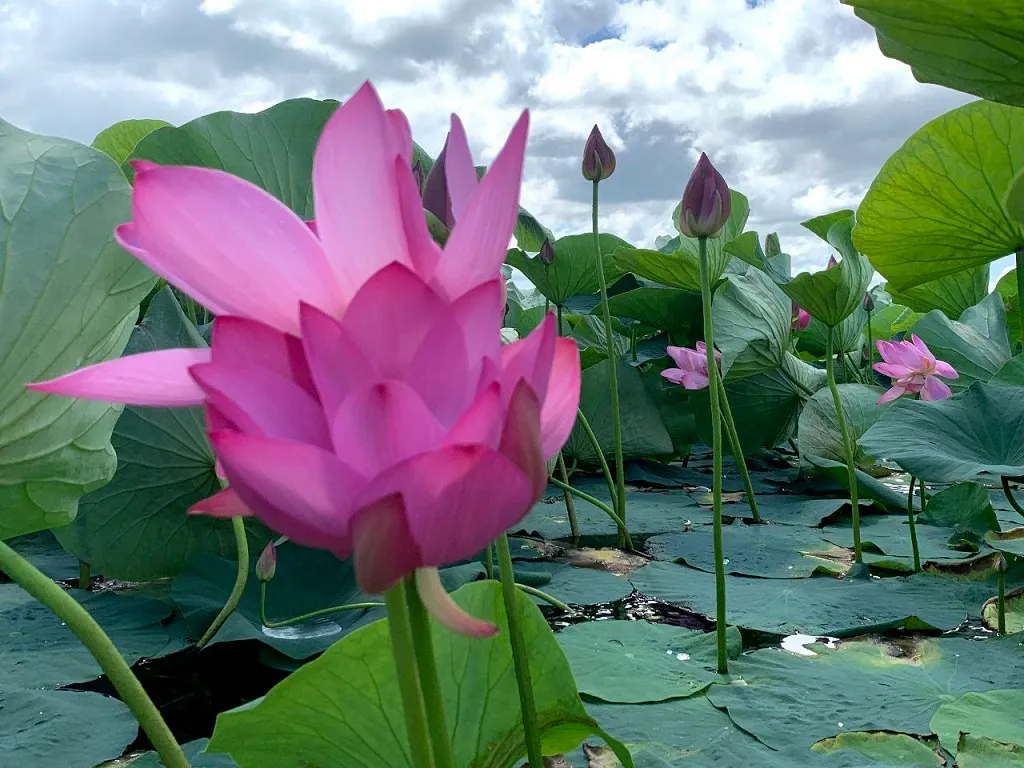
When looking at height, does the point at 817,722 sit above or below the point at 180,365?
below

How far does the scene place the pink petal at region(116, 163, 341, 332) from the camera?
0.73 ft

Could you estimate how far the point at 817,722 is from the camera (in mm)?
764

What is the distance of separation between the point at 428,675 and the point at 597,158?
1229 mm

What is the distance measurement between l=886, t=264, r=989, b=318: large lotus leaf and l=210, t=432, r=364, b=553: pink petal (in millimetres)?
2597

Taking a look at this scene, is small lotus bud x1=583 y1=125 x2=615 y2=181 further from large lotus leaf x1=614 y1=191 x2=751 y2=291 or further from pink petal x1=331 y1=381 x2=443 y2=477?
pink petal x1=331 y1=381 x2=443 y2=477

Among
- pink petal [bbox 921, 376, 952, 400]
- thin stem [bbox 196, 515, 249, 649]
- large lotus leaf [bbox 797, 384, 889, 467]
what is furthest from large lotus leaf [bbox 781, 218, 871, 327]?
thin stem [bbox 196, 515, 249, 649]

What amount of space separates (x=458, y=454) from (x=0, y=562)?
295 millimetres

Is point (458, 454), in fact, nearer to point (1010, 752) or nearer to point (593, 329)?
point (1010, 752)

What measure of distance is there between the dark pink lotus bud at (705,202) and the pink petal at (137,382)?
0.69 m

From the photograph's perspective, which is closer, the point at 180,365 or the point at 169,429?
the point at 180,365

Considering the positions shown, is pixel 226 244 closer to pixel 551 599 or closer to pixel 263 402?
pixel 263 402

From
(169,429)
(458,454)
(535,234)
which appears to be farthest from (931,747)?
(535,234)

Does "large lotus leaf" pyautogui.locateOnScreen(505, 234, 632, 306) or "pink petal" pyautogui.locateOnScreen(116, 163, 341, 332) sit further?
Result: "large lotus leaf" pyautogui.locateOnScreen(505, 234, 632, 306)

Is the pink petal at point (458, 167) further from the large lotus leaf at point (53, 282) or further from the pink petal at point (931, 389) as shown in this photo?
the pink petal at point (931, 389)
